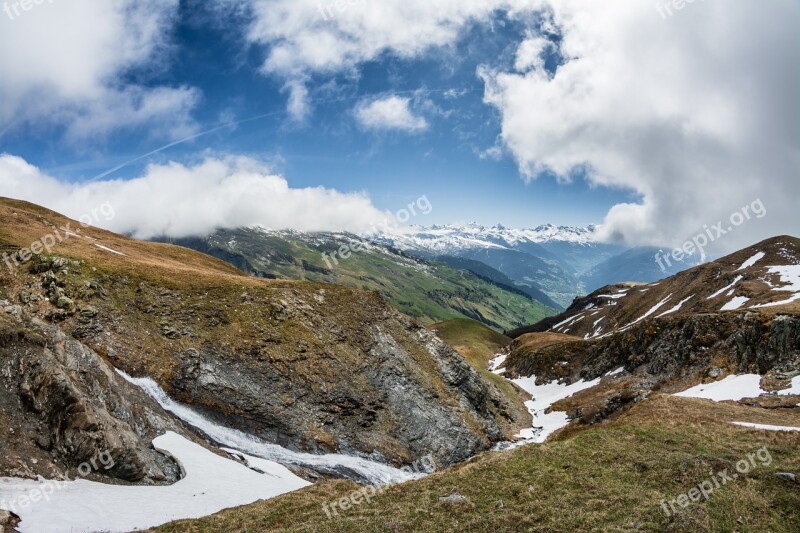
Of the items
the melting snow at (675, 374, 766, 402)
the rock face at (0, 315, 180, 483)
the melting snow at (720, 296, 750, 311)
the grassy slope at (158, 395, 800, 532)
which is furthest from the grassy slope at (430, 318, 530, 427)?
the rock face at (0, 315, 180, 483)

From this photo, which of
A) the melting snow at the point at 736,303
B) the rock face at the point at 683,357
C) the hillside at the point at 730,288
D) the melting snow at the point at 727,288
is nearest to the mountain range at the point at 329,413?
the rock face at the point at 683,357

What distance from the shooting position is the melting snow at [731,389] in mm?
45866

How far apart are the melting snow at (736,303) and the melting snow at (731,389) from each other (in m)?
42.1

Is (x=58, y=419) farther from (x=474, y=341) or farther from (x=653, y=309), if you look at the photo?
(x=474, y=341)

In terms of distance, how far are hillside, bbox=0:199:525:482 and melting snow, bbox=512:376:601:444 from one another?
497cm

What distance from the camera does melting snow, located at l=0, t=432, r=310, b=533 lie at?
842 inches

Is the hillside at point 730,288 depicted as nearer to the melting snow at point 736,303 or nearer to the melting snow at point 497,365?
the melting snow at point 736,303

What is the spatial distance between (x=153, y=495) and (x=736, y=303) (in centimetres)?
10639

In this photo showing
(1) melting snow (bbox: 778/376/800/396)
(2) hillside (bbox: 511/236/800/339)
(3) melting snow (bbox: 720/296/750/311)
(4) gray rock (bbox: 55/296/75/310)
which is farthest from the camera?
(3) melting snow (bbox: 720/296/750/311)

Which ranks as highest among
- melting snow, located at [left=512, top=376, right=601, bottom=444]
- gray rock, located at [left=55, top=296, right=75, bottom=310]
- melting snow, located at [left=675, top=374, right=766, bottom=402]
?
gray rock, located at [left=55, top=296, right=75, bottom=310]

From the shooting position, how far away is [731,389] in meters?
48.9

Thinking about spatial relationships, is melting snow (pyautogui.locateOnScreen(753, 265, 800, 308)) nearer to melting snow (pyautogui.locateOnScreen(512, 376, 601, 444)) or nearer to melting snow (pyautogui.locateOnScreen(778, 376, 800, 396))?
melting snow (pyautogui.locateOnScreen(512, 376, 601, 444))

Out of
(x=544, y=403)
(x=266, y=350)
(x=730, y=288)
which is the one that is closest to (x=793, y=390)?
(x=544, y=403)

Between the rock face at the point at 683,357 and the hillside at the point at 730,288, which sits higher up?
the hillside at the point at 730,288
